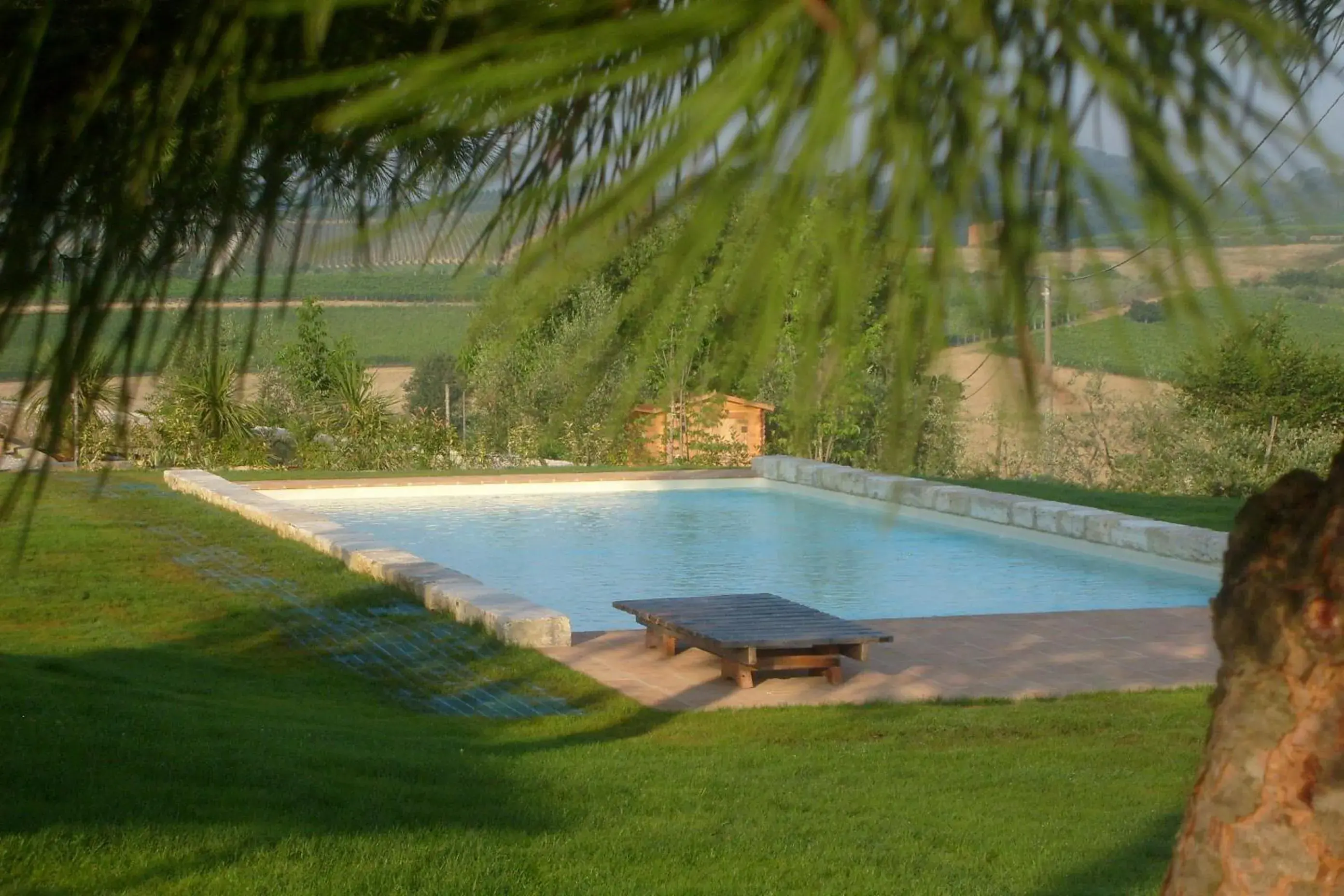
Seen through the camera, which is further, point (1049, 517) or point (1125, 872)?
point (1049, 517)

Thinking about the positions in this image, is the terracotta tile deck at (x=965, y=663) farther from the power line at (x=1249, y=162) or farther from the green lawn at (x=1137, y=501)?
the power line at (x=1249, y=162)

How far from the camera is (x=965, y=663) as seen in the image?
7.91m

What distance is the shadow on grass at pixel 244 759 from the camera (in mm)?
4512

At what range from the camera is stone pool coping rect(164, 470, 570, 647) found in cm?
809

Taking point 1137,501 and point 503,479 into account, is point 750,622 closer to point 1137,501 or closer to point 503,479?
point 1137,501

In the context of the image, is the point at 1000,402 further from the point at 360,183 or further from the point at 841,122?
the point at 360,183

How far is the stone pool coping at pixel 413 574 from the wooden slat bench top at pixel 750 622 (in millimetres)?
505

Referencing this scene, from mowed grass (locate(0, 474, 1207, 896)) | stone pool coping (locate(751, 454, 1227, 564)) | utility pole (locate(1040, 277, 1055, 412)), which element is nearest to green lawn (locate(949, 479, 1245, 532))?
stone pool coping (locate(751, 454, 1227, 564))

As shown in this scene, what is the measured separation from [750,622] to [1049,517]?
19.8ft

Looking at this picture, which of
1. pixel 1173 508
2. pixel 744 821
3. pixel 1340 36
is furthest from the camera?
pixel 1173 508

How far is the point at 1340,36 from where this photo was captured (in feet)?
3.07

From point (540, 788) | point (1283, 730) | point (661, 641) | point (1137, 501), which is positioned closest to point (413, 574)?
point (661, 641)

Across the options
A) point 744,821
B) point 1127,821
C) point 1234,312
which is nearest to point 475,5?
point 1234,312

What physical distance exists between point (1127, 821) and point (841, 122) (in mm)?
4961
